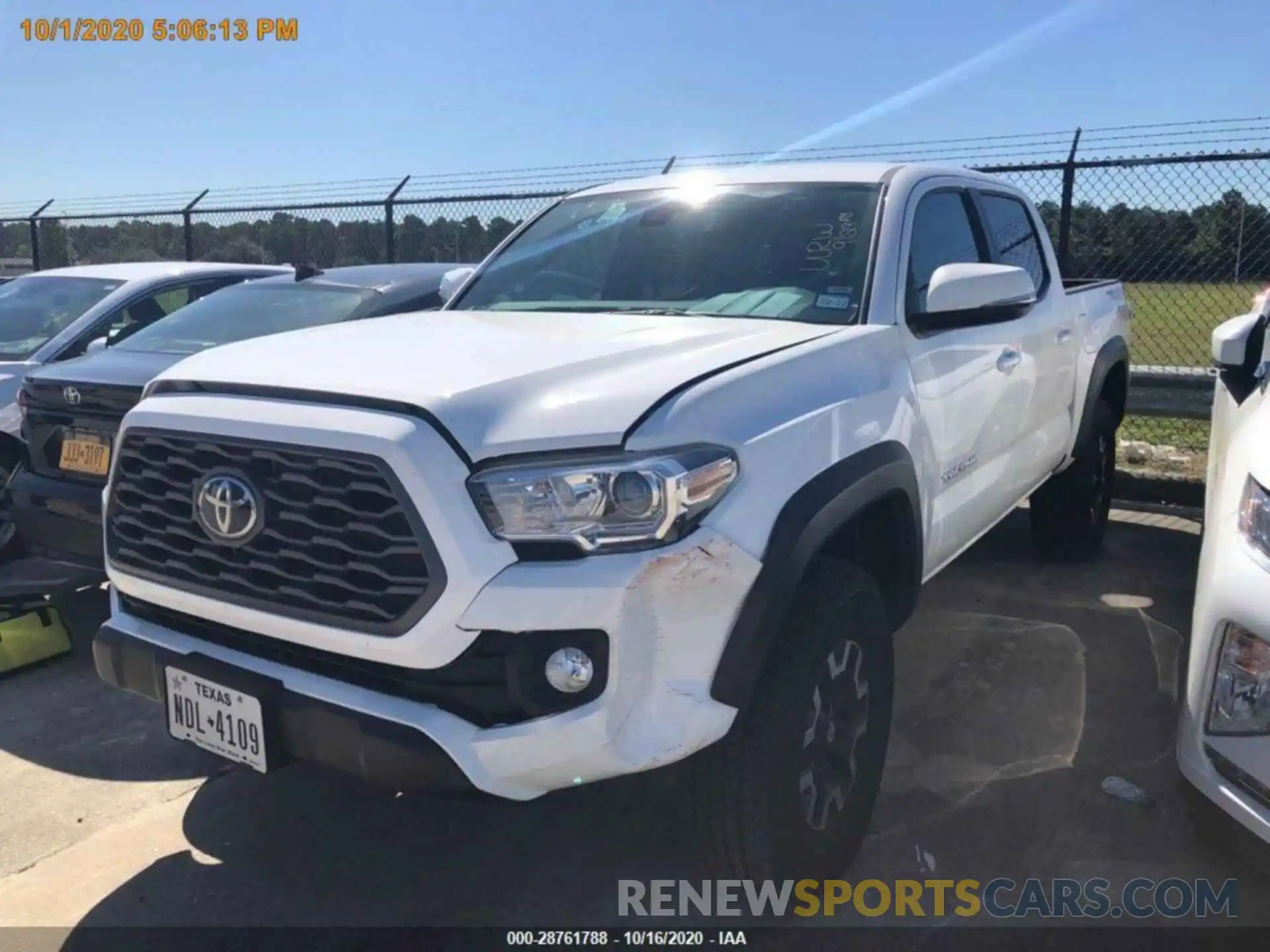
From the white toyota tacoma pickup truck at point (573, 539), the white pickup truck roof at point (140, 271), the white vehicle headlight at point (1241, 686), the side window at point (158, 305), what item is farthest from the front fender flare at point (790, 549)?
the white pickup truck roof at point (140, 271)

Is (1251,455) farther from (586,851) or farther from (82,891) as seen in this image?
(82,891)

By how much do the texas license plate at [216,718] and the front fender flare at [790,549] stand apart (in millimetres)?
1005

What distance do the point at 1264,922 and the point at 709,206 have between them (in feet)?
8.48

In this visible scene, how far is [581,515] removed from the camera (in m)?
2.13

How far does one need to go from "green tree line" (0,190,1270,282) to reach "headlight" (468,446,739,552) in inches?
271

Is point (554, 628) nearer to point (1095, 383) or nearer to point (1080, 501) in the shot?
point (1095, 383)

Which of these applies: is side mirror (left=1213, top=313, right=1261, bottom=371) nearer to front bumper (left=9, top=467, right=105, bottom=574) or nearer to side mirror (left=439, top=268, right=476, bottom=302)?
side mirror (left=439, top=268, right=476, bottom=302)

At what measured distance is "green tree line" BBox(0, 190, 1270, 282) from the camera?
28.2ft

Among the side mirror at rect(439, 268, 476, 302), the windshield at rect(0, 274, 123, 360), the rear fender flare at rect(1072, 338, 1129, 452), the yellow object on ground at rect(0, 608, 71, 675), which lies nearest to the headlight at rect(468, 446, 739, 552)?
the side mirror at rect(439, 268, 476, 302)

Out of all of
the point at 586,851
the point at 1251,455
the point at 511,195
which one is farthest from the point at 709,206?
the point at 511,195

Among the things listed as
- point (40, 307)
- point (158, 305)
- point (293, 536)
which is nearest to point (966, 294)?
point (293, 536)

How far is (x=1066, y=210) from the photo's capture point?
7863 millimetres

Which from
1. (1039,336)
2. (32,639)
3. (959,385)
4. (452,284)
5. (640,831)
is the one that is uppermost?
(452,284)

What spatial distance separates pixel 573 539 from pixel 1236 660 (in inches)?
59.8
